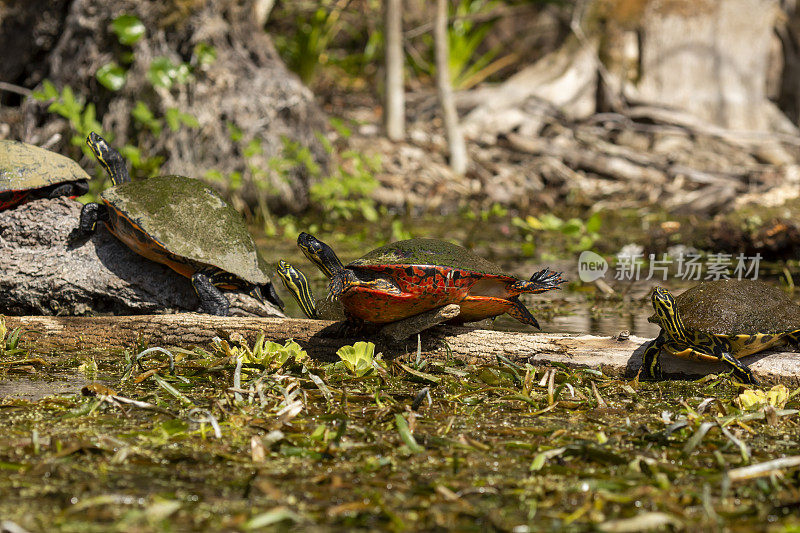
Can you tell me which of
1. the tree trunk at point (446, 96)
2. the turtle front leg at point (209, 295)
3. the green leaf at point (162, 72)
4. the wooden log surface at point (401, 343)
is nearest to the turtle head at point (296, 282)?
the wooden log surface at point (401, 343)

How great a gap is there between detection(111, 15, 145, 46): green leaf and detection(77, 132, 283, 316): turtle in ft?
13.9

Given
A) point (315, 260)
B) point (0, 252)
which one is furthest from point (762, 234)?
point (0, 252)

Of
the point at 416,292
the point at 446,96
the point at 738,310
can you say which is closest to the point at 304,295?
the point at 416,292

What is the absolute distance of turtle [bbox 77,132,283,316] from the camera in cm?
318

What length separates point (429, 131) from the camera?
390 inches

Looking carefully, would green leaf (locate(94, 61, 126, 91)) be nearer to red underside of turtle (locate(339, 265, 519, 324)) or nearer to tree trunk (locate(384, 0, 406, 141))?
tree trunk (locate(384, 0, 406, 141))

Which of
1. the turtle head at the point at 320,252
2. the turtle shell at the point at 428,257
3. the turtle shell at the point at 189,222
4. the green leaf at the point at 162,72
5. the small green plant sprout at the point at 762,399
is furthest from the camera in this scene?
the green leaf at the point at 162,72

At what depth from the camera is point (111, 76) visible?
7.08 metres

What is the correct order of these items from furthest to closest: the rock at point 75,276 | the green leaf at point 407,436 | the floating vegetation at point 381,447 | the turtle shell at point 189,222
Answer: the rock at point 75,276
the turtle shell at point 189,222
the green leaf at point 407,436
the floating vegetation at point 381,447

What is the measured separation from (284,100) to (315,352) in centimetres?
541

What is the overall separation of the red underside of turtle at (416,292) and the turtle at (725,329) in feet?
1.84

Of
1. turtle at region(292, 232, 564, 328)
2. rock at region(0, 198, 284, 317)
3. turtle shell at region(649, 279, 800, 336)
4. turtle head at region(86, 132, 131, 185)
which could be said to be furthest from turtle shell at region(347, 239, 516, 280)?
turtle head at region(86, 132, 131, 185)

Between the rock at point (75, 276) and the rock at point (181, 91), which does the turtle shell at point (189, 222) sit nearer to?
the rock at point (75, 276)

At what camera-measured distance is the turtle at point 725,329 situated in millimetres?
2479
